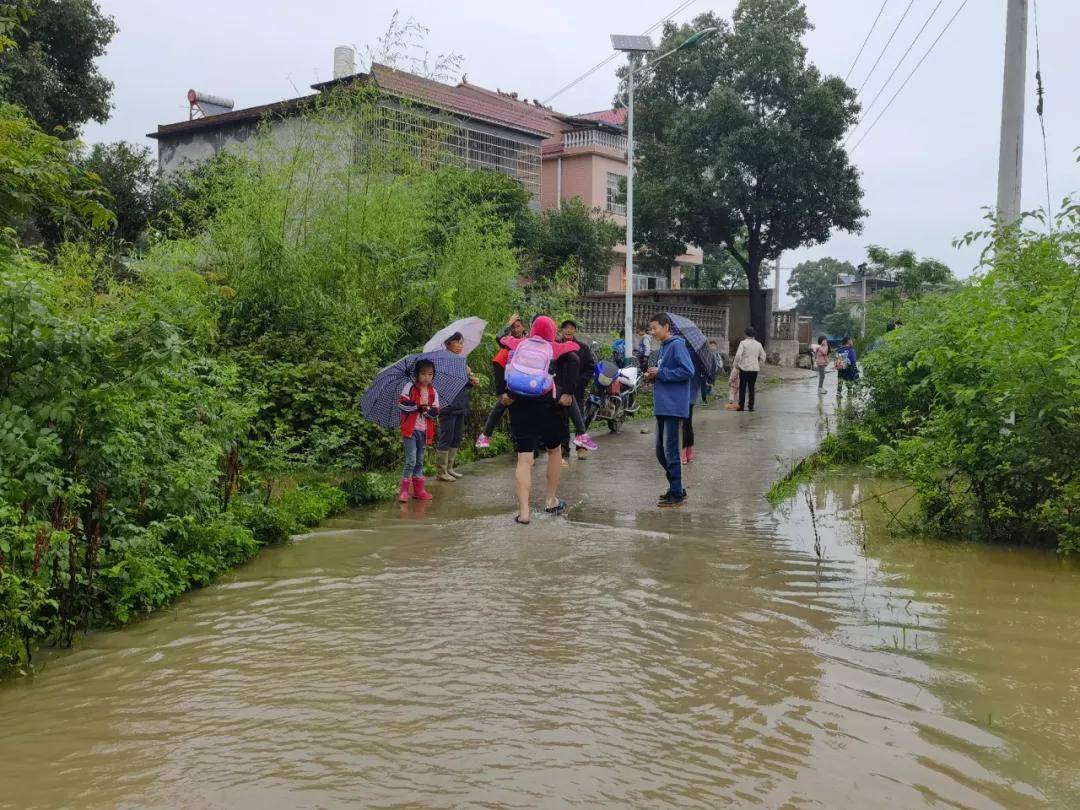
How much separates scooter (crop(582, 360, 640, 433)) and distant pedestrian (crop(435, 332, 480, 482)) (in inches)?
147

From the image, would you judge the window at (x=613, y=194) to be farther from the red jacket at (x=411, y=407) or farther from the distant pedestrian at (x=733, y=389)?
the red jacket at (x=411, y=407)

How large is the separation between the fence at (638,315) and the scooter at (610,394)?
9.81 meters

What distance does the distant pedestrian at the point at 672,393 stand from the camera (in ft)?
33.2

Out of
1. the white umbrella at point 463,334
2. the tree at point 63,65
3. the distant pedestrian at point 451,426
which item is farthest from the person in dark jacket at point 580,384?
the tree at point 63,65

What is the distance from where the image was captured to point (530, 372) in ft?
30.0

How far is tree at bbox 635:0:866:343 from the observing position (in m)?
35.3

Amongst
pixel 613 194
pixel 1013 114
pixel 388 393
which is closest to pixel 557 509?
pixel 388 393

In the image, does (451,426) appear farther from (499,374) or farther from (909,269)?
(909,269)

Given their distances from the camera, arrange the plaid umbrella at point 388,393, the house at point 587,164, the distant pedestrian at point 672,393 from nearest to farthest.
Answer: the distant pedestrian at point 672,393 < the plaid umbrella at point 388,393 < the house at point 587,164

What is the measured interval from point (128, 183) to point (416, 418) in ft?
67.7

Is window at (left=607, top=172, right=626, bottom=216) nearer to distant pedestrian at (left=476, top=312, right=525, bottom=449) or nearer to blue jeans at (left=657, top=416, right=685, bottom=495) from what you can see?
distant pedestrian at (left=476, top=312, right=525, bottom=449)

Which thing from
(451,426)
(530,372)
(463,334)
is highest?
(463,334)

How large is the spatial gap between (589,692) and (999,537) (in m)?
4.70

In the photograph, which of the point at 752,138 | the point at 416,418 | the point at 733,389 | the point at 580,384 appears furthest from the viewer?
the point at 752,138
